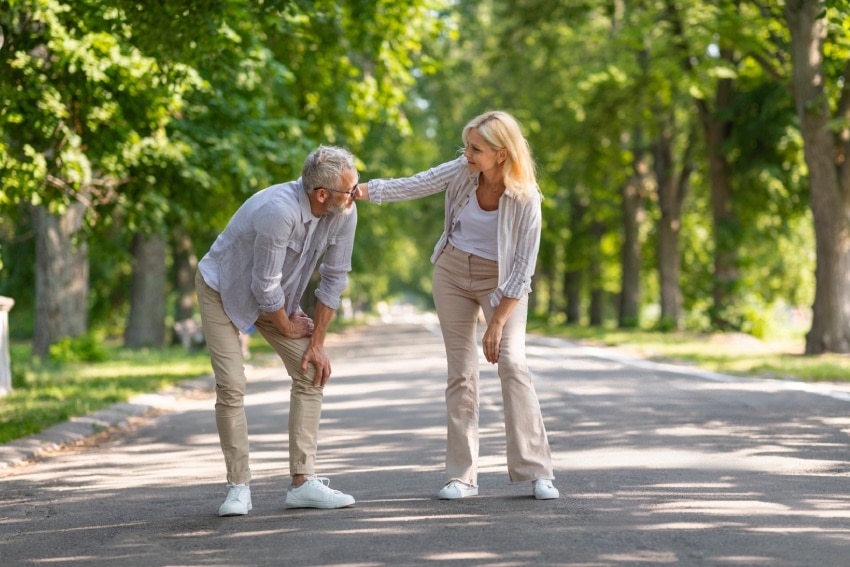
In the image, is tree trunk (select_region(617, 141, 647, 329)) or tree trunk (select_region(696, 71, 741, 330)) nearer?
tree trunk (select_region(696, 71, 741, 330))

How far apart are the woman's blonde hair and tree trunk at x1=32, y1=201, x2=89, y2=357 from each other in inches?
662

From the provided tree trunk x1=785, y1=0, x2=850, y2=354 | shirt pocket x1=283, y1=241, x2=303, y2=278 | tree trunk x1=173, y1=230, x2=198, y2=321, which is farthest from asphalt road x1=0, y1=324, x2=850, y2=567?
tree trunk x1=173, y1=230, x2=198, y2=321

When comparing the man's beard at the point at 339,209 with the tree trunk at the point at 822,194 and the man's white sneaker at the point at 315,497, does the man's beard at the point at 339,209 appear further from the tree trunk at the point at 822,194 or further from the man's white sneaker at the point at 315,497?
the tree trunk at the point at 822,194

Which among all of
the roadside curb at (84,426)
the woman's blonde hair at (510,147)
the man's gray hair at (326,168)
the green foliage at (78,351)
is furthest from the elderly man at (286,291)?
the green foliage at (78,351)

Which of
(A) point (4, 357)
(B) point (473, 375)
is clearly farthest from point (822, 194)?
(B) point (473, 375)

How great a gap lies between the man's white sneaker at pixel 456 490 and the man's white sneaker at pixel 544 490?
14.2 inches

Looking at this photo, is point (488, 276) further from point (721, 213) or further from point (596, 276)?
point (596, 276)

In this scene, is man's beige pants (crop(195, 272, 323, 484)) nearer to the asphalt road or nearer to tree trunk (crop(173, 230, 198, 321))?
the asphalt road

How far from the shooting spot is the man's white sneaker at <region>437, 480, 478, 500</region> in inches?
252

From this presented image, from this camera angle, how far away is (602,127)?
102 ft

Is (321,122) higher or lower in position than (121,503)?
higher

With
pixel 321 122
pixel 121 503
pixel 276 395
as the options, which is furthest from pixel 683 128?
pixel 121 503

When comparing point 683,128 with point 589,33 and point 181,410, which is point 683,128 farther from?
point 181,410

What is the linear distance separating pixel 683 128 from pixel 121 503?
98.4 feet
